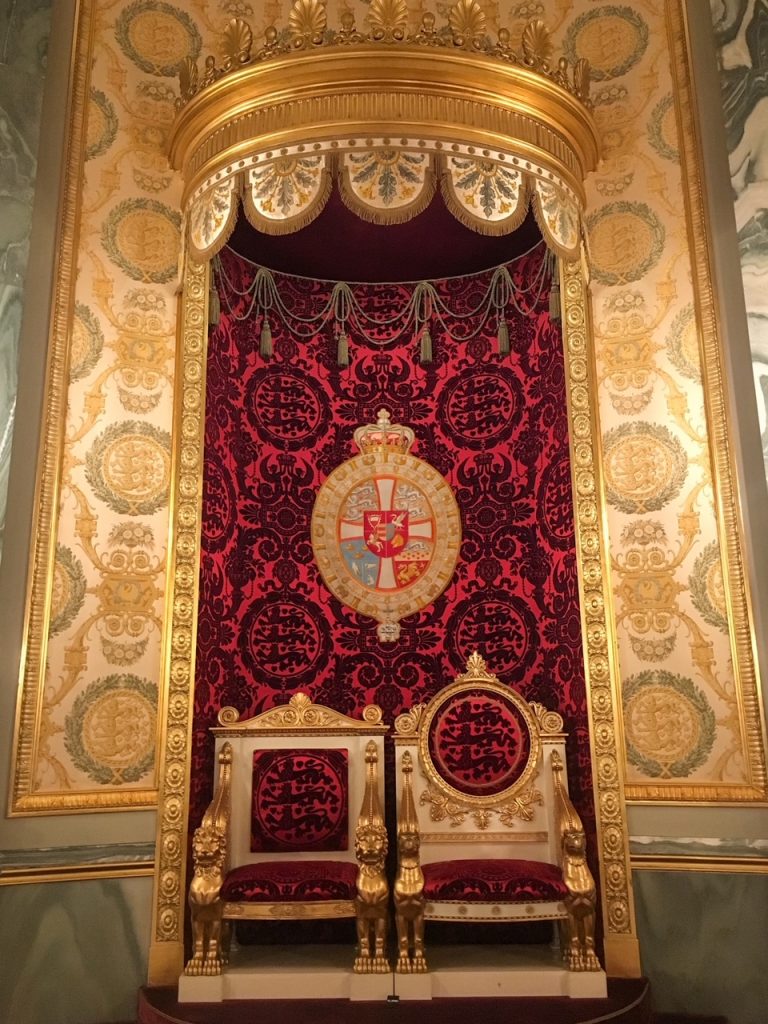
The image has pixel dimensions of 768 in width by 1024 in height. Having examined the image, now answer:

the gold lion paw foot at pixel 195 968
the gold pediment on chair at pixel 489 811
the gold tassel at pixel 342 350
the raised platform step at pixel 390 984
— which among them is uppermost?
the gold tassel at pixel 342 350

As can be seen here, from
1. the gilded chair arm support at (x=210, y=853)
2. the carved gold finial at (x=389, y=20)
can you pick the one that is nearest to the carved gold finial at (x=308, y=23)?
the carved gold finial at (x=389, y=20)

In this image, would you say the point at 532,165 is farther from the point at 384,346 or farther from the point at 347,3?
the point at 347,3

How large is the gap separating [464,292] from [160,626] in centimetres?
246

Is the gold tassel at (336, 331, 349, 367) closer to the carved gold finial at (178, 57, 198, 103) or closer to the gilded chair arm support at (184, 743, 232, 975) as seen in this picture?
the carved gold finial at (178, 57, 198, 103)

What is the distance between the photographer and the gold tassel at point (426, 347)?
4.70m

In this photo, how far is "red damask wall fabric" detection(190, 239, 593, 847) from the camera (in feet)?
14.1

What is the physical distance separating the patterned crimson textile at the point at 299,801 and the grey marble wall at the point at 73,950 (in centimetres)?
60

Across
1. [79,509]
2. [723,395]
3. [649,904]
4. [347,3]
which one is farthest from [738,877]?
[347,3]

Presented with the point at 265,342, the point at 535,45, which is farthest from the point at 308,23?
the point at 265,342

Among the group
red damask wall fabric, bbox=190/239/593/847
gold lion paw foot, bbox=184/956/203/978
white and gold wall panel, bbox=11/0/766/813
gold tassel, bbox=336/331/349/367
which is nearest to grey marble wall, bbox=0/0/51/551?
white and gold wall panel, bbox=11/0/766/813

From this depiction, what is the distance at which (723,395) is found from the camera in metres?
3.98

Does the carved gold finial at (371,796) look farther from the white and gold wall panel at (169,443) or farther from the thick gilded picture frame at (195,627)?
the white and gold wall panel at (169,443)

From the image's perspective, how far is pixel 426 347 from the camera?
15.4 ft

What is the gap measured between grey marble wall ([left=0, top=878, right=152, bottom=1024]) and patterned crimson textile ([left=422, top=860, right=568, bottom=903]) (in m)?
1.27
